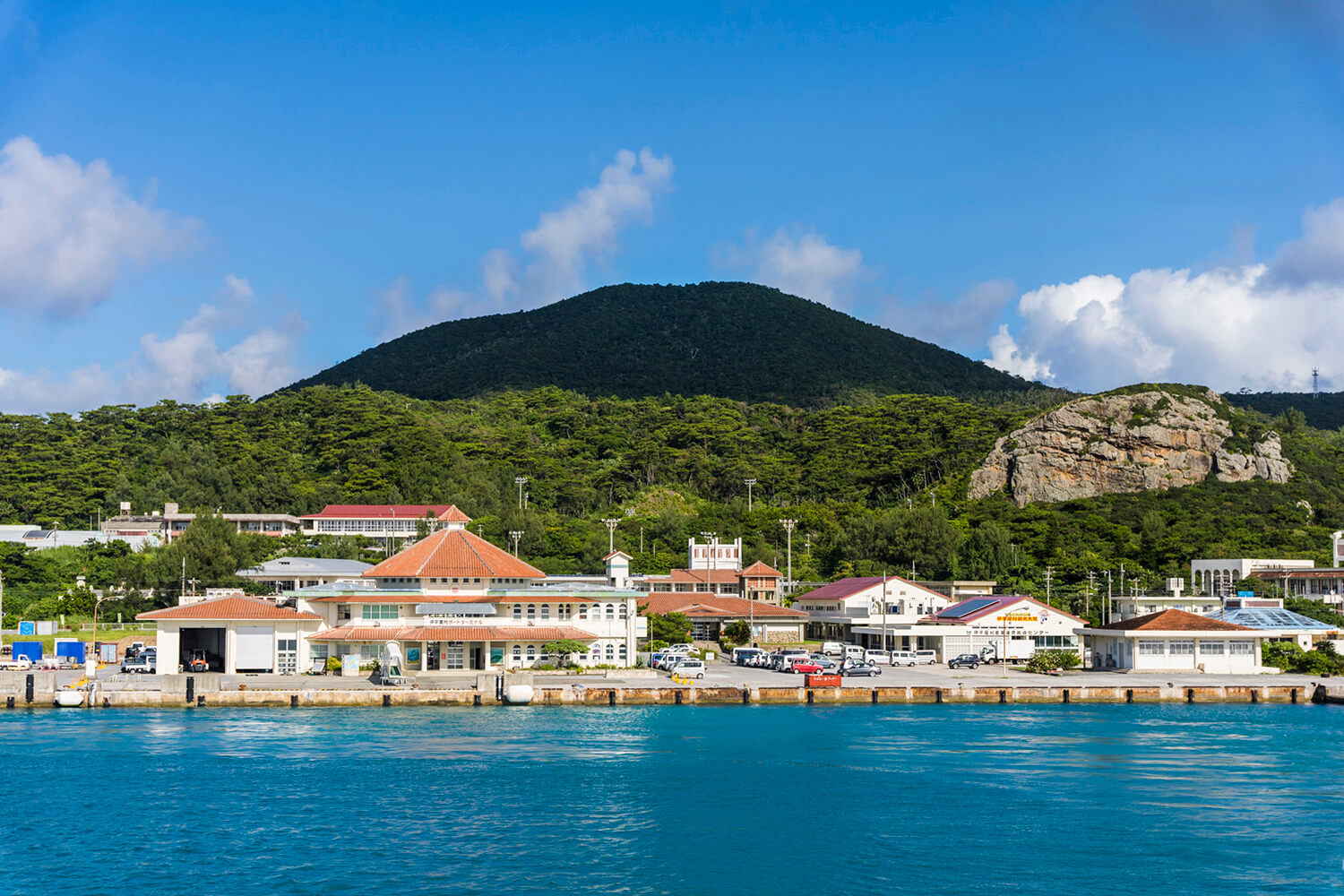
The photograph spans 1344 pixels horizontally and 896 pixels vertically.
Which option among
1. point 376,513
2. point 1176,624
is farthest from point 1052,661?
point 376,513

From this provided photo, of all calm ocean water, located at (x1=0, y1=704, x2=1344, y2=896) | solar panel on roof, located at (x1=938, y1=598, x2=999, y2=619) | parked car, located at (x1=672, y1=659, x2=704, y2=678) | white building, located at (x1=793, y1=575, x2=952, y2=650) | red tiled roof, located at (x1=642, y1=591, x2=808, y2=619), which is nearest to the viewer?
calm ocean water, located at (x1=0, y1=704, x2=1344, y2=896)

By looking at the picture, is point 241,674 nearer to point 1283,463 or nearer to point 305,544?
point 305,544

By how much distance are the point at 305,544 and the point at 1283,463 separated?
82.8 metres

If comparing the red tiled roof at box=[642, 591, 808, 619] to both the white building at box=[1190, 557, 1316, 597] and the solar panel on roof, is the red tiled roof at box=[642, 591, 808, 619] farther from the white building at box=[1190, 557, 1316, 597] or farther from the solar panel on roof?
the white building at box=[1190, 557, 1316, 597]

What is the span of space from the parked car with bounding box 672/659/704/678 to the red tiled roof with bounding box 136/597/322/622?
51.0ft

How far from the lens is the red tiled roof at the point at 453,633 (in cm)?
5084

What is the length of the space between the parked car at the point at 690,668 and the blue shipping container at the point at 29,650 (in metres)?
27.4

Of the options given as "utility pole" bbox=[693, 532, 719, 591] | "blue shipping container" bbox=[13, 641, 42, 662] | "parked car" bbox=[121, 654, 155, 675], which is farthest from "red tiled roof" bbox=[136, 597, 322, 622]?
"utility pole" bbox=[693, 532, 719, 591]

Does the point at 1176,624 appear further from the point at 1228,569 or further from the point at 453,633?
the point at 453,633

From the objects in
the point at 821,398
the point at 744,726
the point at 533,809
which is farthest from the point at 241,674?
the point at 821,398

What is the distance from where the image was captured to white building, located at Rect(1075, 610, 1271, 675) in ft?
184

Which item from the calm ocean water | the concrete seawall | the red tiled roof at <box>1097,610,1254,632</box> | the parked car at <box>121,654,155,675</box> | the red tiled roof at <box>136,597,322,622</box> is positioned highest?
the red tiled roof at <box>136,597,322,622</box>

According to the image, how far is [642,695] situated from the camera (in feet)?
152

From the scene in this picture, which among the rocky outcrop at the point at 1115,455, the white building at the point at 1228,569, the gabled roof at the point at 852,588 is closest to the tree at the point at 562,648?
the gabled roof at the point at 852,588
